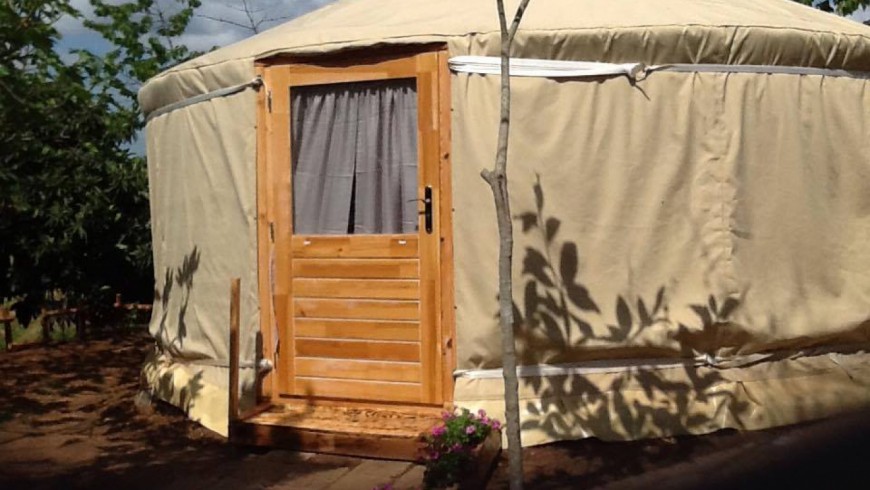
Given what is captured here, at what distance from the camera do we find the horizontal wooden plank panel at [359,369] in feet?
15.7

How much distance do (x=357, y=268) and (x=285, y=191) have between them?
0.58m

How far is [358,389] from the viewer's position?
16.0 feet

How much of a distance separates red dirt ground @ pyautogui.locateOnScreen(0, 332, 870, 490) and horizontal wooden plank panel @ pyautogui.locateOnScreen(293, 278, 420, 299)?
80 centimetres

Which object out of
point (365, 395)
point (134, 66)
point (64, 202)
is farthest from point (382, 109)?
point (134, 66)

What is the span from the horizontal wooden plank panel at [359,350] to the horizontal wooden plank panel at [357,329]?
0.03 metres

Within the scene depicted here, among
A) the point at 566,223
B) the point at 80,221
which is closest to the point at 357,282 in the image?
the point at 566,223

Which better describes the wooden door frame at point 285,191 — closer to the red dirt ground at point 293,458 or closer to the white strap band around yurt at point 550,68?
the white strap band around yurt at point 550,68

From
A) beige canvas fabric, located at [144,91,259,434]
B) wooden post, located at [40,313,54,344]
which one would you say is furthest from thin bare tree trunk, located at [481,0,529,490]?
wooden post, located at [40,313,54,344]

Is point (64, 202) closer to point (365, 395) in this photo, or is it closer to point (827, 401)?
point (365, 395)

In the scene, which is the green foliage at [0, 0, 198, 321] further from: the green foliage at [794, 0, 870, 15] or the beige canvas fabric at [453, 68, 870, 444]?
the green foliage at [794, 0, 870, 15]

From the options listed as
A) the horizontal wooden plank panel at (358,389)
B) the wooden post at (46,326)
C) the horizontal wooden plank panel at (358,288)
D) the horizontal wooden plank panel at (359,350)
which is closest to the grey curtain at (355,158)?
the horizontal wooden plank panel at (358,288)

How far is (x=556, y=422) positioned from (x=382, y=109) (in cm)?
177

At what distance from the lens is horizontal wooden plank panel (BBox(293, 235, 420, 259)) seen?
4789mm

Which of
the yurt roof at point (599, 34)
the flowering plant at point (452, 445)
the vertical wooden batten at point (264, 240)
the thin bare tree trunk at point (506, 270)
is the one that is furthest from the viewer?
the vertical wooden batten at point (264, 240)
